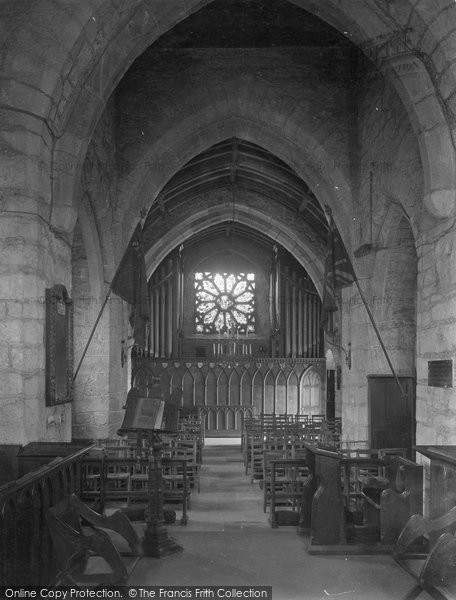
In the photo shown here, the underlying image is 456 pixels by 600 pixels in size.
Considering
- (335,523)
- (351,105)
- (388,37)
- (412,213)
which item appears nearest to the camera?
(335,523)

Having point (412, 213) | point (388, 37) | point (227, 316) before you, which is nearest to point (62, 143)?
point (388, 37)

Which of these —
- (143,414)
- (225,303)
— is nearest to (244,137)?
(143,414)

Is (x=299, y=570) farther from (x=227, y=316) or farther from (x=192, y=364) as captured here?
(x=227, y=316)

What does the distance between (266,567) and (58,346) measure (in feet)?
8.68

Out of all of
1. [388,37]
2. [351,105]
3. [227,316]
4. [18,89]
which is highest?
[351,105]

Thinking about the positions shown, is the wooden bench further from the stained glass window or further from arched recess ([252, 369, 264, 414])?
the stained glass window

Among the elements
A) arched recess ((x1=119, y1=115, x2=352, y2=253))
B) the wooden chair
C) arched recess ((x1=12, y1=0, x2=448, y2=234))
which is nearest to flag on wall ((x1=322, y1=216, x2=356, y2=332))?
arched recess ((x1=119, y1=115, x2=352, y2=253))

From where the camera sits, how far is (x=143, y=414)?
5.46 metres

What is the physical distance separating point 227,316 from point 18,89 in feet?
45.6

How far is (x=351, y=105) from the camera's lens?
9906 millimetres

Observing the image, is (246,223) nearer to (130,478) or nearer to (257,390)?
(257,390)

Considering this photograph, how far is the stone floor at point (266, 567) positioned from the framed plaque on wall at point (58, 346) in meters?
1.56

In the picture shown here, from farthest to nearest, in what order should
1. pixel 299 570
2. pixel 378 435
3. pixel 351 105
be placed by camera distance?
1. pixel 351 105
2. pixel 378 435
3. pixel 299 570

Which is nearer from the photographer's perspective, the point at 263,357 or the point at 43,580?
the point at 43,580
